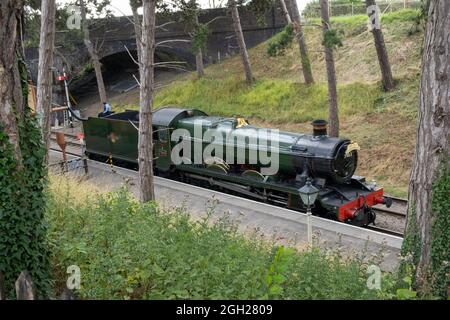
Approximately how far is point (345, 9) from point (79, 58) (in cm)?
1819

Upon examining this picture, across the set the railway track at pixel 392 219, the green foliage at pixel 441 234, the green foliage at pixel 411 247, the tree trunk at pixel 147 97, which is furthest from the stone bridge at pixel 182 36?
the green foliage at pixel 441 234

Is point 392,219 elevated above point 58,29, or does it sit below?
below

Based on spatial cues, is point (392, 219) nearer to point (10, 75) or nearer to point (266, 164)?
point (266, 164)

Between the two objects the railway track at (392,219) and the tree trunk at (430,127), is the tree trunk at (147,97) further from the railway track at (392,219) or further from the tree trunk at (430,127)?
the tree trunk at (430,127)

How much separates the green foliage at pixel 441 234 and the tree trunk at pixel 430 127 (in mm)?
38

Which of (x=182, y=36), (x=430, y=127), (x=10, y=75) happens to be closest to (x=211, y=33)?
(x=182, y=36)

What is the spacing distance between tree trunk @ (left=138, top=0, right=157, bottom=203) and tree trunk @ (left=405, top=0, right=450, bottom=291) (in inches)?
244

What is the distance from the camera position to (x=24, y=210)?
17.0 ft

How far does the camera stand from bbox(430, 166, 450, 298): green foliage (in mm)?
6125

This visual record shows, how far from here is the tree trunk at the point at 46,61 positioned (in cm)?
1143

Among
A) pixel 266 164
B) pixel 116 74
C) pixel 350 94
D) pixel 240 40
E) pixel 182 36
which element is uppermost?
pixel 182 36

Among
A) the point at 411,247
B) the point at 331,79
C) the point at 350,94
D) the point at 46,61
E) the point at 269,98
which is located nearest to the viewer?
the point at 411,247

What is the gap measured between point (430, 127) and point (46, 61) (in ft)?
29.1

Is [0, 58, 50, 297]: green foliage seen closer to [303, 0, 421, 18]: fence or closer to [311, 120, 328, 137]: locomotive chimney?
[311, 120, 328, 137]: locomotive chimney
